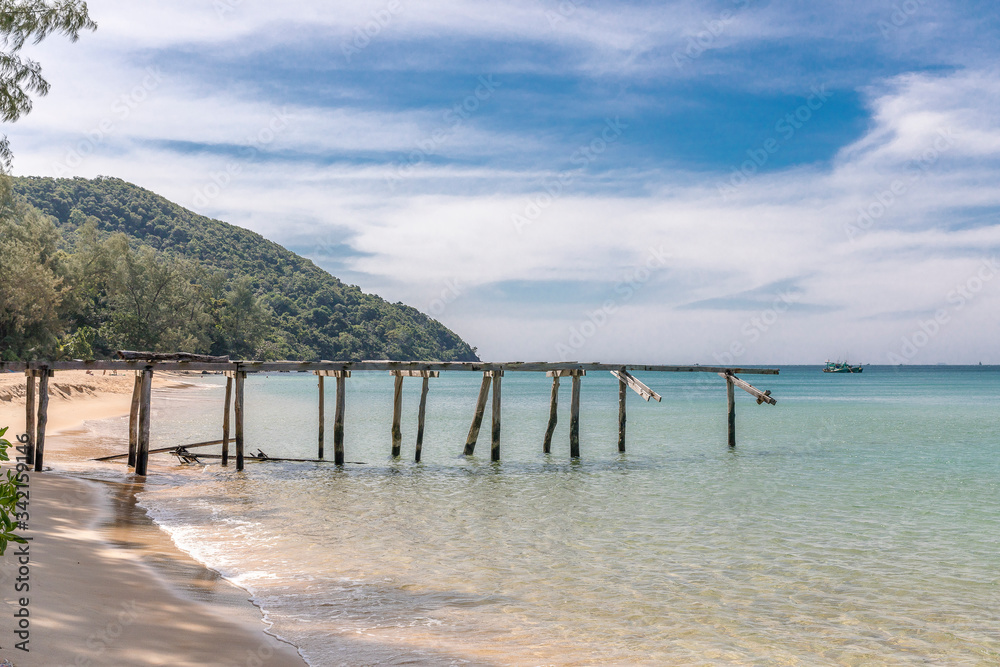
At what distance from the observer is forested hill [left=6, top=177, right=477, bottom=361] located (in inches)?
4011

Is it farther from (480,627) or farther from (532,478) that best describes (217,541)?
(532,478)

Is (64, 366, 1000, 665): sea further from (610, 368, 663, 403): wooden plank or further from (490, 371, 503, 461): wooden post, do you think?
(610, 368, 663, 403): wooden plank

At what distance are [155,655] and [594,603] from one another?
4.55m

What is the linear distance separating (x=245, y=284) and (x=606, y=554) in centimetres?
10010

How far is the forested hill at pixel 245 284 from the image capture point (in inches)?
4011

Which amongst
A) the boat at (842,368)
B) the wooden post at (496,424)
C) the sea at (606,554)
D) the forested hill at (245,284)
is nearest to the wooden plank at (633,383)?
the sea at (606,554)

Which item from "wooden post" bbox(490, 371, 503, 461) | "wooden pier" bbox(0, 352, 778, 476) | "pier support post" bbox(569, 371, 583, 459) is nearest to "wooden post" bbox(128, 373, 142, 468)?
"wooden pier" bbox(0, 352, 778, 476)

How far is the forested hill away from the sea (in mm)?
81813

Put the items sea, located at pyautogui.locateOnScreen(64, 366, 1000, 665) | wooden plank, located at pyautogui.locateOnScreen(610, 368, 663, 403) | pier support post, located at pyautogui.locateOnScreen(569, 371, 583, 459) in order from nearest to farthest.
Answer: sea, located at pyautogui.locateOnScreen(64, 366, 1000, 665) < wooden plank, located at pyautogui.locateOnScreen(610, 368, 663, 403) < pier support post, located at pyautogui.locateOnScreen(569, 371, 583, 459)

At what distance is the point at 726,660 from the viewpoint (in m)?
6.42

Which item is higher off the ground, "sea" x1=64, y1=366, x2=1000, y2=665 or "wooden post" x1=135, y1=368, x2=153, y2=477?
"wooden post" x1=135, y1=368, x2=153, y2=477

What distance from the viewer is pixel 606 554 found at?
1005 cm

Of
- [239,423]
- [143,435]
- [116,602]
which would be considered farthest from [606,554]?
[143,435]

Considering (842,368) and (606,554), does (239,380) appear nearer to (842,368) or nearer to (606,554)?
(606,554)
